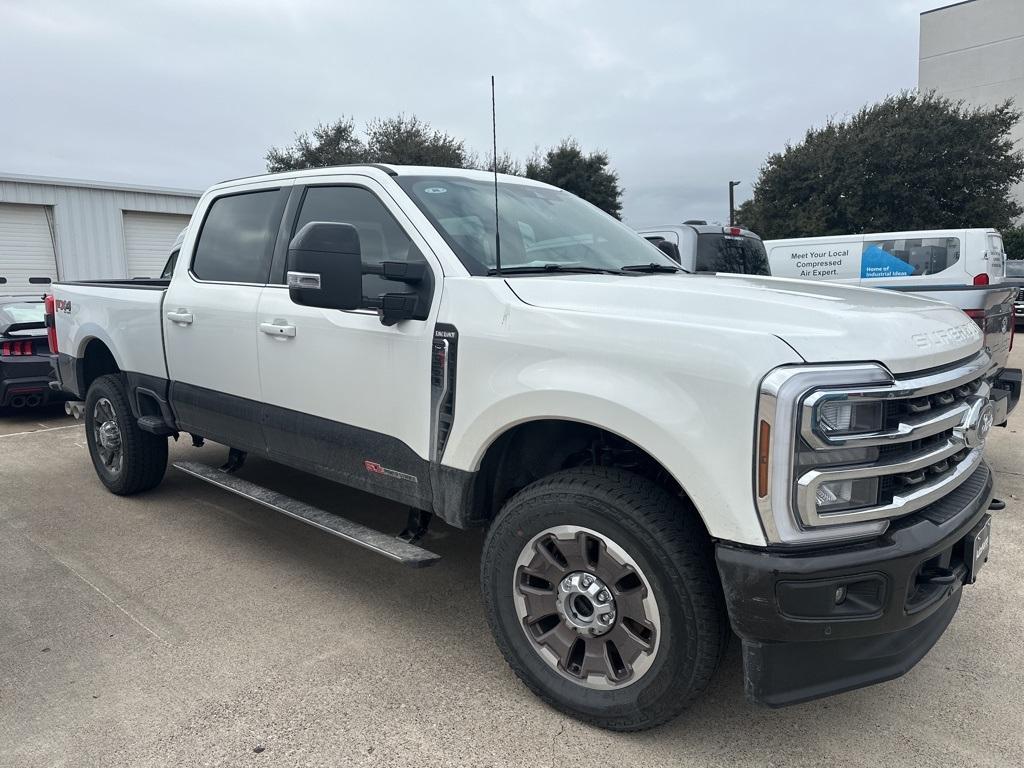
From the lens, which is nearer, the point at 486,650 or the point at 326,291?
the point at 326,291

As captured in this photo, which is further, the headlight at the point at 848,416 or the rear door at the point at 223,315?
the rear door at the point at 223,315

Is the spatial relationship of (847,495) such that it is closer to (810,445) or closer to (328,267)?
(810,445)

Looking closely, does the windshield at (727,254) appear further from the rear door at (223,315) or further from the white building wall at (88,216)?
the white building wall at (88,216)

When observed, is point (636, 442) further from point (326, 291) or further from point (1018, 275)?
point (1018, 275)

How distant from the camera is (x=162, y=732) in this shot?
2615 mm

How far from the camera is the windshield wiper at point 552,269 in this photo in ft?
10.00

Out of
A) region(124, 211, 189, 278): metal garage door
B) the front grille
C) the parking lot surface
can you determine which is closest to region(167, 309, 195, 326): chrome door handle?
the parking lot surface

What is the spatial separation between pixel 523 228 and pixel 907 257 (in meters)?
10.7

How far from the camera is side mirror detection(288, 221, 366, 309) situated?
2756 millimetres

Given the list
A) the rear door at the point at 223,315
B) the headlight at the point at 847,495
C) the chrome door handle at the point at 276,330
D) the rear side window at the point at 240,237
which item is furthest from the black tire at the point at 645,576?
the rear side window at the point at 240,237

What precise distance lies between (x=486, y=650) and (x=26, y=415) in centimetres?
782

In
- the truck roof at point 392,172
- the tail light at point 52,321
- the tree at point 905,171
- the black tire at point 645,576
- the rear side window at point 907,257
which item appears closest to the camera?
the black tire at point 645,576

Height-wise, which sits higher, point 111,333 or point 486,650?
point 111,333

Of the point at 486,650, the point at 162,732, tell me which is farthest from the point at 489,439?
the point at 162,732
